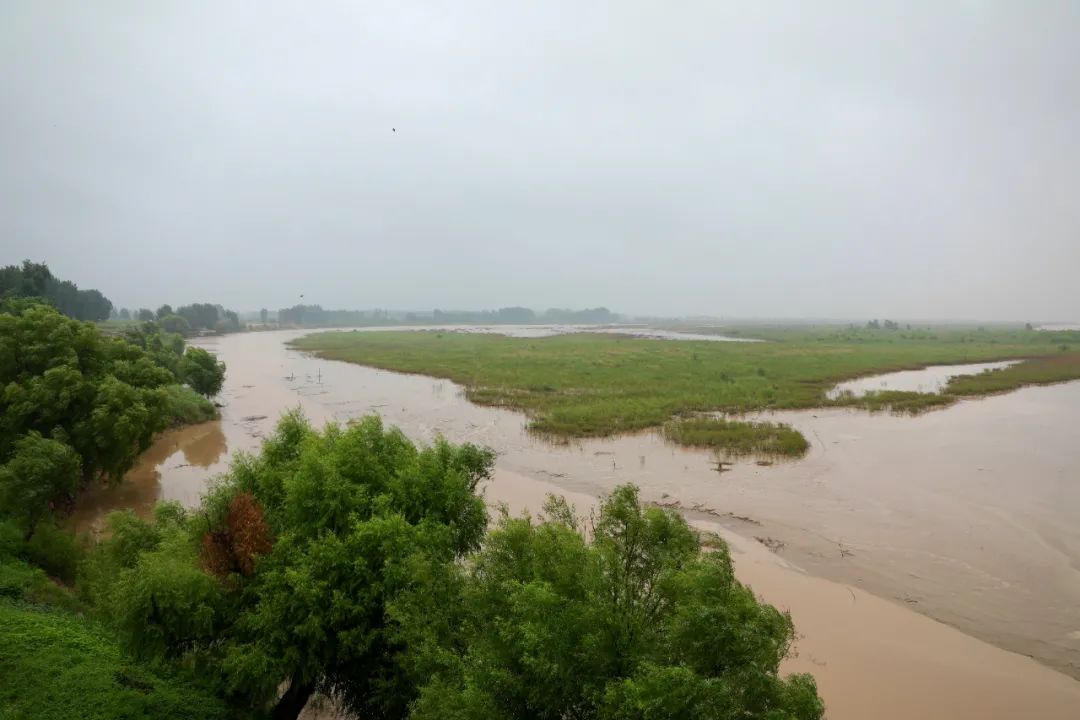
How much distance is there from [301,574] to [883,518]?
56.6ft

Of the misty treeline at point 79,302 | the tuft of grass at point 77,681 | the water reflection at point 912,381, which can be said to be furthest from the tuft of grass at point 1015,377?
the misty treeline at point 79,302

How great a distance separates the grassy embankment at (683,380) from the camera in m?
29.1

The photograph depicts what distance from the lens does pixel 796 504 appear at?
729 inches

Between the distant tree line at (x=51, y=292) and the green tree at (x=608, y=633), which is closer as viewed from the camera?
the green tree at (x=608, y=633)

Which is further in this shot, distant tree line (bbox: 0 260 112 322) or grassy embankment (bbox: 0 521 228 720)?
distant tree line (bbox: 0 260 112 322)

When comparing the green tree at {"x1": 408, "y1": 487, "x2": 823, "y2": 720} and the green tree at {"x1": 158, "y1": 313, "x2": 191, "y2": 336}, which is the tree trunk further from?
the green tree at {"x1": 158, "y1": 313, "x2": 191, "y2": 336}

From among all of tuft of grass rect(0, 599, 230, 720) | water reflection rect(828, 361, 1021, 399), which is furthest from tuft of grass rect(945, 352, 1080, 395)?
tuft of grass rect(0, 599, 230, 720)

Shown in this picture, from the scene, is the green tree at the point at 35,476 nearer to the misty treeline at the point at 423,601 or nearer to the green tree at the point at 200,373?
the misty treeline at the point at 423,601

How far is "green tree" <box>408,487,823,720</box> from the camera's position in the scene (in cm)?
548

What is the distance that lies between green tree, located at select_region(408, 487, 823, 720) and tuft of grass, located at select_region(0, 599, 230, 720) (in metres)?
4.35

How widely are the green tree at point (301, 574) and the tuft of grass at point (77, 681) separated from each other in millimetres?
718

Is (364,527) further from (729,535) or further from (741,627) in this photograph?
(729,535)

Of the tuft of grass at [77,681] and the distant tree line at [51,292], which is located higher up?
the distant tree line at [51,292]

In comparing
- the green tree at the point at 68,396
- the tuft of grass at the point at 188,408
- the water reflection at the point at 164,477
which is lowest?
the water reflection at the point at 164,477
